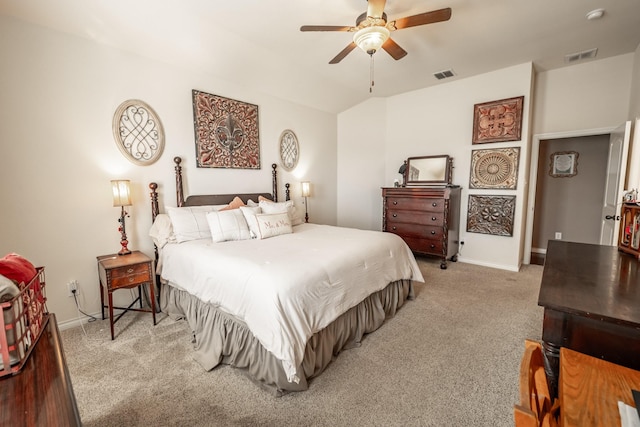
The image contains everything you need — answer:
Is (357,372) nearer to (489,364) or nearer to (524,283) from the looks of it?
(489,364)

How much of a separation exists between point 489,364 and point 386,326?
83 centimetres

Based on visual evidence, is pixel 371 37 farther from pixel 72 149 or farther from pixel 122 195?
pixel 72 149

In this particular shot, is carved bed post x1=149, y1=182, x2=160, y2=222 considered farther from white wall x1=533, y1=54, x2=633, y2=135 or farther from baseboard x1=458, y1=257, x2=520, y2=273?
white wall x1=533, y1=54, x2=633, y2=135

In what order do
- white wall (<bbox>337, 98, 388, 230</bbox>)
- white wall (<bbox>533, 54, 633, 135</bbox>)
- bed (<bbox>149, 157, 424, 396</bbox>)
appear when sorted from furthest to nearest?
white wall (<bbox>337, 98, 388, 230</bbox>) → white wall (<bbox>533, 54, 633, 135</bbox>) → bed (<bbox>149, 157, 424, 396</bbox>)

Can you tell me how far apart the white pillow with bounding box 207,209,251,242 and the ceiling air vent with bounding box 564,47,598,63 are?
4.53m

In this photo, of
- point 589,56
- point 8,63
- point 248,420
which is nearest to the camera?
point 248,420

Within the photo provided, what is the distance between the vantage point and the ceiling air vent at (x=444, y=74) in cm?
395

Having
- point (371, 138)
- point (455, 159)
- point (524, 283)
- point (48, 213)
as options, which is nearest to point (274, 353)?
point (48, 213)

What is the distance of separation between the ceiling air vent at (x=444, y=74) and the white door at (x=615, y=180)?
2.05 metres

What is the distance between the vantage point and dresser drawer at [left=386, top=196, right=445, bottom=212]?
4.05 m

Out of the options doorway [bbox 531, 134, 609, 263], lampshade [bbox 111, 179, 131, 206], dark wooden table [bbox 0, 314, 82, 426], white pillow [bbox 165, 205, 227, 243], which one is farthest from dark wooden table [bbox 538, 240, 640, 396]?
doorway [bbox 531, 134, 609, 263]

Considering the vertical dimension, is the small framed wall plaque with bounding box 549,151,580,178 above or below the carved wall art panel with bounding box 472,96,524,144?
below

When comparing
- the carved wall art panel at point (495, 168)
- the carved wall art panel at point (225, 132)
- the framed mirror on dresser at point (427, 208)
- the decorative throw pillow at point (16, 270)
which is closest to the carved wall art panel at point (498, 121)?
the carved wall art panel at point (495, 168)

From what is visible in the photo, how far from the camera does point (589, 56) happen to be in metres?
3.46
